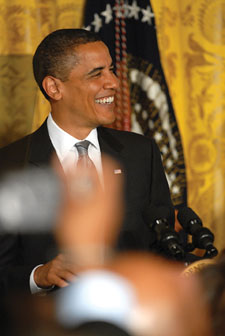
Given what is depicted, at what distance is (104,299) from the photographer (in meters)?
1.01

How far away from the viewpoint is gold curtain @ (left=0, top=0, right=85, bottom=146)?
2.04 meters

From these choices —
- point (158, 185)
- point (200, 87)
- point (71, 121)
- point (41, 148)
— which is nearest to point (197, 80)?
point (200, 87)

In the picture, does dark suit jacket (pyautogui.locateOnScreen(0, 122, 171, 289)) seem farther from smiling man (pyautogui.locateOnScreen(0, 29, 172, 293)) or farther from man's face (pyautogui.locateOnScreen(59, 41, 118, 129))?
man's face (pyautogui.locateOnScreen(59, 41, 118, 129))

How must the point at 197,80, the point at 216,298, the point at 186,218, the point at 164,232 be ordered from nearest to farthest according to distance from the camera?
1. the point at 216,298
2. the point at 164,232
3. the point at 186,218
4. the point at 197,80

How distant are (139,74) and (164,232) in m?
1.17

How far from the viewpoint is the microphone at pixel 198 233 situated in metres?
1.23

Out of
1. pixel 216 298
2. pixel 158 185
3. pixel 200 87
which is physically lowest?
pixel 158 185

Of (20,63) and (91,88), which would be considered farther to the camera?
(20,63)

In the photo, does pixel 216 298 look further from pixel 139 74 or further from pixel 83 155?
pixel 139 74

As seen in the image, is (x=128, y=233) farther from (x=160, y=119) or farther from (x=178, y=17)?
(x=178, y=17)

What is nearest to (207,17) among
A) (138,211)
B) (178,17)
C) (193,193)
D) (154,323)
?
(178,17)

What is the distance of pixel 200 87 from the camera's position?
8.16 ft

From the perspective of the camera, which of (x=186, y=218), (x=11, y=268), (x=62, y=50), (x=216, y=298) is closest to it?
(x=216, y=298)

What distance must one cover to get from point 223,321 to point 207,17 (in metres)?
2.06
